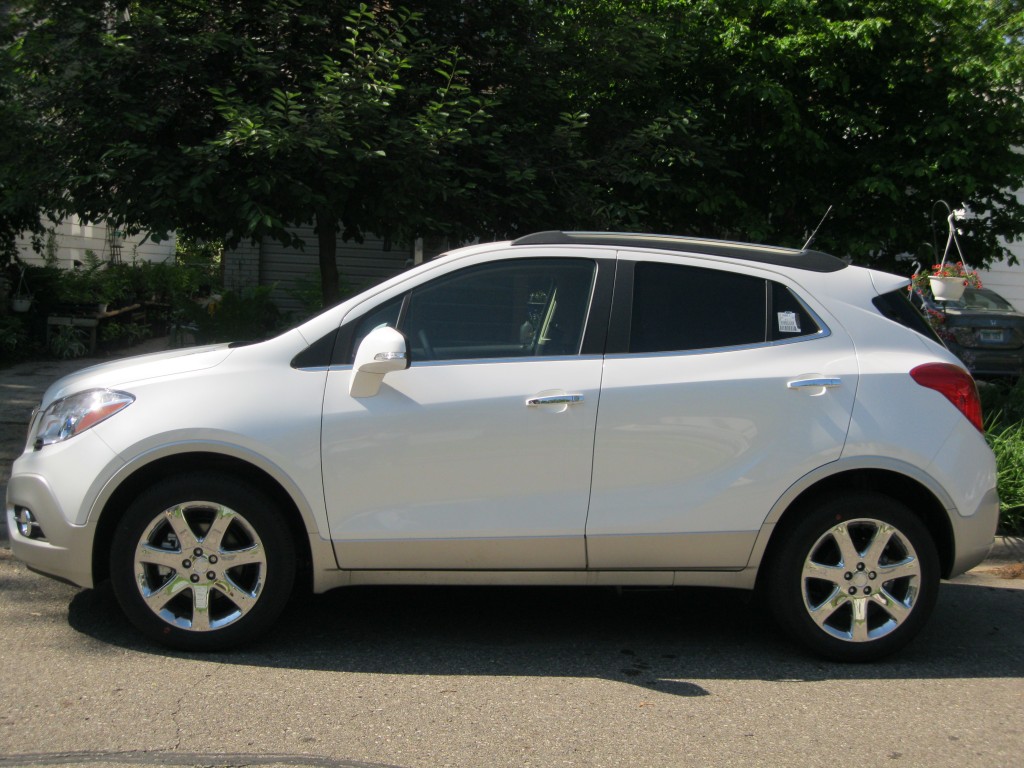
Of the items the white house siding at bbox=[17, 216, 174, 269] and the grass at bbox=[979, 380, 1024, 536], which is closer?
the grass at bbox=[979, 380, 1024, 536]

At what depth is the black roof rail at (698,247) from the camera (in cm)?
496

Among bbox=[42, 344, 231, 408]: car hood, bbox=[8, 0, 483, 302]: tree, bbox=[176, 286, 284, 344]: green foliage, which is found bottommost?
bbox=[176, 286, 284, 344]: green foliage

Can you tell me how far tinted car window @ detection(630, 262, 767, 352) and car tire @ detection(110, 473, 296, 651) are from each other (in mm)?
1780

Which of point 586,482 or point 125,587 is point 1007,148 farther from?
point 125,587

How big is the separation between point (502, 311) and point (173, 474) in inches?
62.3

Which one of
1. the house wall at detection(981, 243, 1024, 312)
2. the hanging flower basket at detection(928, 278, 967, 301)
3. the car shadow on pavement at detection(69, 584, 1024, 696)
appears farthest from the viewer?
the house wall at detection(981, 243, 1024, 312)

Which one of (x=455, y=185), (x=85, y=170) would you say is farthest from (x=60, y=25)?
(x=455, y=185)

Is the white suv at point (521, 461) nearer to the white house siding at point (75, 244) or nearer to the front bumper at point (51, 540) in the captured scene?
the front bumper at point (51, 540)

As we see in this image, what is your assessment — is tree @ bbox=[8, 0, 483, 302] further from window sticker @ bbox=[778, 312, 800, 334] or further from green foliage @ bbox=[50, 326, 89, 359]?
green foliage @ bbox=[50, 326, 89, 359]

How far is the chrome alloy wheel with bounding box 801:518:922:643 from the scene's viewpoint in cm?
473

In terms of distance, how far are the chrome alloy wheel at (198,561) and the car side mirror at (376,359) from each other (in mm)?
756

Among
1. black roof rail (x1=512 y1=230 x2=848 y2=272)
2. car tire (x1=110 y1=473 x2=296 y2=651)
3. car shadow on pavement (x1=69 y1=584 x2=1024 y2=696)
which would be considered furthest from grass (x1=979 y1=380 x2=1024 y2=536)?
car tire (x1=110 y1=473 x2=296 y2=651)

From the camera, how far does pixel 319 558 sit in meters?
4.66

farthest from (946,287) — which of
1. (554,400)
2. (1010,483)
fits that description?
(554,400)
